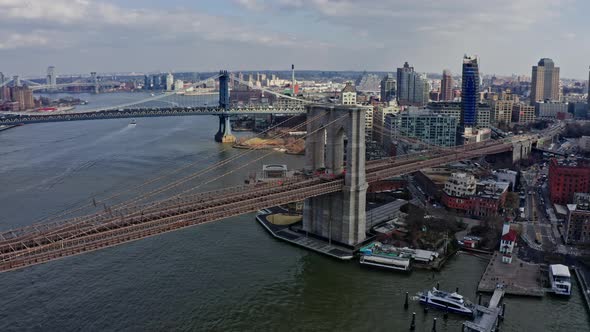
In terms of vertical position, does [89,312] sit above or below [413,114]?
below

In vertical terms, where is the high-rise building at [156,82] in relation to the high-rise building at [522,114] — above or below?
above

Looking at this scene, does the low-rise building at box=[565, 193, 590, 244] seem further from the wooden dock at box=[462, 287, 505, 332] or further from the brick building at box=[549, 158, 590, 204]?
the wooden dock at box=[462, 287, 505, 332]

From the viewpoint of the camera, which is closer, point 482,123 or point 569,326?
point 569,326

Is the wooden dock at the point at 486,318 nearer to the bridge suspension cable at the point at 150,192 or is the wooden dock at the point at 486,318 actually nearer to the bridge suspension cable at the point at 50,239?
the bridge suspension cable at the point at 50,239

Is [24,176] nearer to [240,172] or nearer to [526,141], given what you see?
[240,172]

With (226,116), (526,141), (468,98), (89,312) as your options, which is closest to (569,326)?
(89,312)

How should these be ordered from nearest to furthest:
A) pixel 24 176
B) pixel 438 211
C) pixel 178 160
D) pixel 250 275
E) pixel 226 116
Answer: pixel 250 275, pixel 438 211, pixel 24 176, pixel 178 160, pixel 226 116

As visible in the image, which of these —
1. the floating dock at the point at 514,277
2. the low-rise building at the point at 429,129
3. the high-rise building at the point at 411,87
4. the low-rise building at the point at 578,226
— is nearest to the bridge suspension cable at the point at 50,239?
the floating dock at the point at 514,277

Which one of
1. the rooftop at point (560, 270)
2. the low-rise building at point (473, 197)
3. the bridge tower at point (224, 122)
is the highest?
the bridge tower at point (224, 122)

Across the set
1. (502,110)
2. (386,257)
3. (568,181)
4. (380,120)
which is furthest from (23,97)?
(568,181)
